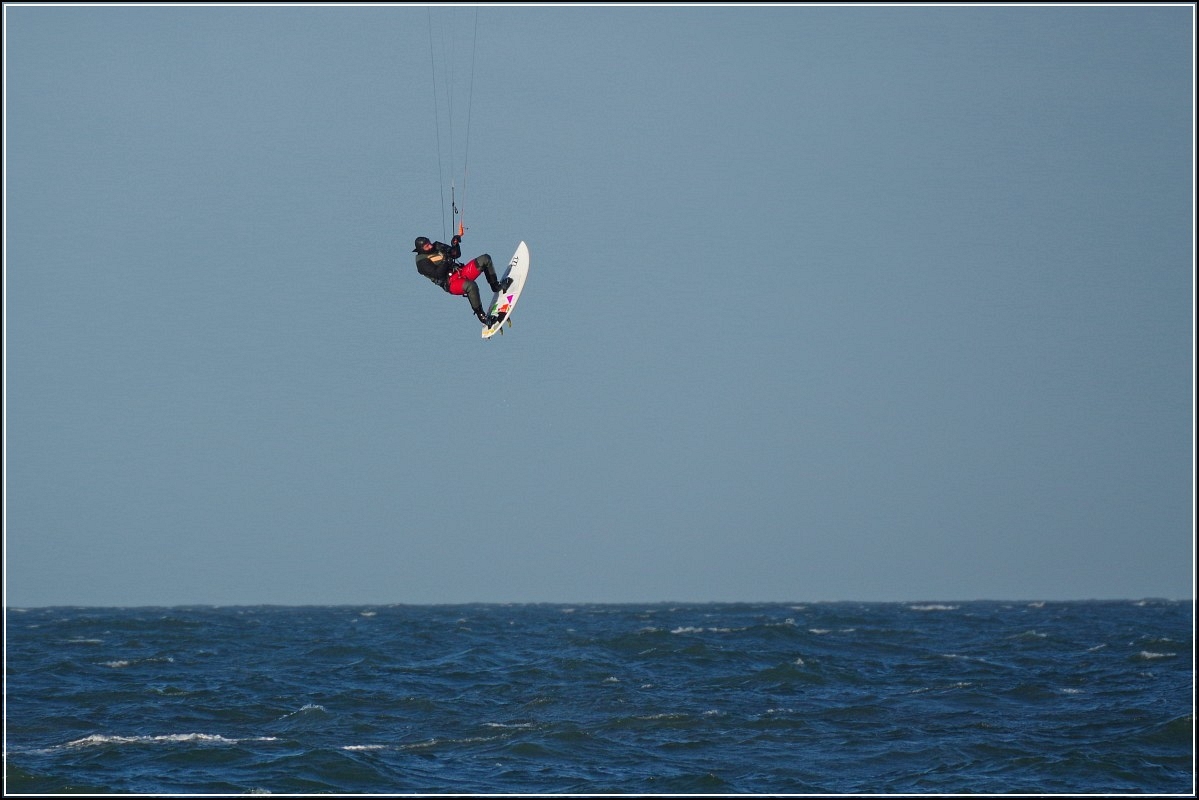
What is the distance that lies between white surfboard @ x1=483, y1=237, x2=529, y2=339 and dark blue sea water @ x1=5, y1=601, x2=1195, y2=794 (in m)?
7.11

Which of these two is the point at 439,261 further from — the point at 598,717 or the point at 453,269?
the point at 598,717

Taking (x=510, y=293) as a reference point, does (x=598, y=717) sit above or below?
below

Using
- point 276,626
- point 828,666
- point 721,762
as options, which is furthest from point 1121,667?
point 276,626

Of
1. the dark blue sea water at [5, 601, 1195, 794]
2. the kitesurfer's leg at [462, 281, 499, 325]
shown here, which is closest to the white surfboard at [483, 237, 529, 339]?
the kitesurfer's leg at [462, 281, 499, 325]

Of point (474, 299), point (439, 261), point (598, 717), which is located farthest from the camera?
point (598, 717)

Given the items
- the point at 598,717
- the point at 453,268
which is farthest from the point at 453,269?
the point at 598,717

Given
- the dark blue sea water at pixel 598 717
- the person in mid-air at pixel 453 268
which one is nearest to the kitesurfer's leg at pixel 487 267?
the person in mid-air at pixel 453 268

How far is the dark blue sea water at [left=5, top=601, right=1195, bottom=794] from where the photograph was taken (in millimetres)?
18516

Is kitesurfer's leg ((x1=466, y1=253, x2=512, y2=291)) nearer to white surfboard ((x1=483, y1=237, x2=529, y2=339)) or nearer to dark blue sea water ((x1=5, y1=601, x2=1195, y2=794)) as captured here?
white surfboard ((x1=483, y1=237, x2=529, y2=339))

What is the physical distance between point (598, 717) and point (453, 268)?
29.8 ft

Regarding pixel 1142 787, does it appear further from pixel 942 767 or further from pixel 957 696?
pixel 957 696

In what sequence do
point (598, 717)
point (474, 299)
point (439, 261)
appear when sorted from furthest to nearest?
A: 1. point (598, 717)
2. point (474, 299)
3. point (439, 261)

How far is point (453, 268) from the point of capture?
19875mm

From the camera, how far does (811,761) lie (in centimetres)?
1989
